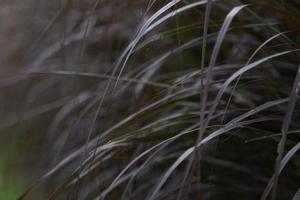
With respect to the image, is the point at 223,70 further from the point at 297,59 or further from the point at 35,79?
the point at 35,79

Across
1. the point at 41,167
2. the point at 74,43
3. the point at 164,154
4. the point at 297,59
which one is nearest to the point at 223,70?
the point at 297,59

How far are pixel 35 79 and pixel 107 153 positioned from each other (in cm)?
71

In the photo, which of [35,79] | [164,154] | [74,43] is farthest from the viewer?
[35,79]

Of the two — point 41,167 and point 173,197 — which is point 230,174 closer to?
point 173,197

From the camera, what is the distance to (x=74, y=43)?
201cm

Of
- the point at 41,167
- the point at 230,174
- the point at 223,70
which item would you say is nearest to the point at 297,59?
the point at 223,70

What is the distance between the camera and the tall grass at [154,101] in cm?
143

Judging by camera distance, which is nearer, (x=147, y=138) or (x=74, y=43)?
(x=147, y=138)

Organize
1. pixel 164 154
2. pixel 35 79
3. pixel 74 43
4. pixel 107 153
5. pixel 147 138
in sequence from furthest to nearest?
pixel 35 79 → pixel 74 43 → pixel 164 154 → pixel 107 153 → pixel 147 138

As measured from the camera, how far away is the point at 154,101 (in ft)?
5.34

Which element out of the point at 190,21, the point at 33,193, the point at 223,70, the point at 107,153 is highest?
the point at 190,21

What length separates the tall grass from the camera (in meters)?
1.43

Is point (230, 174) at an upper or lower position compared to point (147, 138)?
Result: lower

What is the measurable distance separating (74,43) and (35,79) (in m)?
0.28
